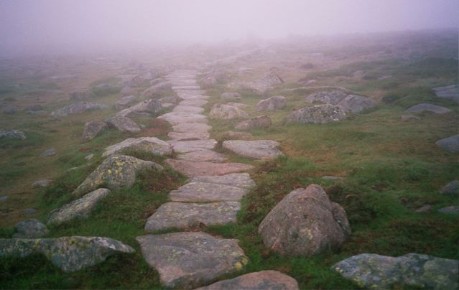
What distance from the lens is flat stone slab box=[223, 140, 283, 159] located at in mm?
17244

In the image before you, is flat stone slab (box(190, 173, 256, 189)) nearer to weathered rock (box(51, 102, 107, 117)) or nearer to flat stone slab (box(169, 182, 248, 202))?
flat stone slab (box(169, 182, 248, 202))

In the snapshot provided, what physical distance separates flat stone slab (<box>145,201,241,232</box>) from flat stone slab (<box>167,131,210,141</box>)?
30.2ft

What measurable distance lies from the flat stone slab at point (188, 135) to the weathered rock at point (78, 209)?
902 centimetres

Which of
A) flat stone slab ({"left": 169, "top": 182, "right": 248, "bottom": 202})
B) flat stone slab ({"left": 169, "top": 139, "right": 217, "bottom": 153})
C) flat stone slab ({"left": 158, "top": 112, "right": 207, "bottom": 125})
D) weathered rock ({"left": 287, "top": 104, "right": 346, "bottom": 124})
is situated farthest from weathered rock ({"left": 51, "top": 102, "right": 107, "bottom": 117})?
flat stone slab ({"left": 169, "top": 182, "right": 248, "bottom": 202})

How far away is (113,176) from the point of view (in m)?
13.2

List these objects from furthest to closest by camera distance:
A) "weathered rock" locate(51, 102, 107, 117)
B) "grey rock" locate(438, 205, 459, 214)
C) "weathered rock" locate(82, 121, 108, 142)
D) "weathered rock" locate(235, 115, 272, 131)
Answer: "weathered rock" locate(51, 102, 107, 117), "weathered rock" locate(82, 121, 108, 142), "weathered rock" locate(235, 115, 272, 131), "grey rock" locate(438, 205, 459, 214)

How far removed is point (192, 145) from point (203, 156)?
204 cm

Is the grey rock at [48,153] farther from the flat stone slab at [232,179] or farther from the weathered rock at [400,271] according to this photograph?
the weathered rock at [400,271]

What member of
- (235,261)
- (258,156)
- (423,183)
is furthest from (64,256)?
(423,183)

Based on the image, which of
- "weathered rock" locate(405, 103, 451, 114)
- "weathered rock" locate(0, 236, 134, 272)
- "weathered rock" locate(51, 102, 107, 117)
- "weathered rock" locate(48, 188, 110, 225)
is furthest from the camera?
"weathered rock" locate(51, 102, 107, 117)

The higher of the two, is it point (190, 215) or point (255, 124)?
point (255, 124)

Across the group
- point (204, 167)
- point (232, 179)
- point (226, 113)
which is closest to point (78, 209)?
point (232, 179)

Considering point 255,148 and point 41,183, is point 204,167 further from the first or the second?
point 41,183

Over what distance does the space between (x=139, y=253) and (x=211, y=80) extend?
122 feet
